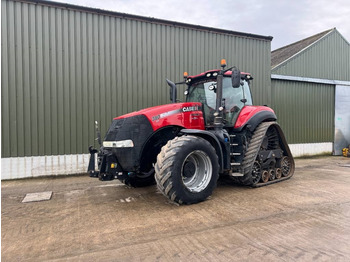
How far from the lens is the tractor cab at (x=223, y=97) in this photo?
578cm

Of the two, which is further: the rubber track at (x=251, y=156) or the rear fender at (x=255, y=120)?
the rear fender at (x=255, y=120)

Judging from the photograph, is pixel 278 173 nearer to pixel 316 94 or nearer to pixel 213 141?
pixel 213 141

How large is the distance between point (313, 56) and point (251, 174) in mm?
9421

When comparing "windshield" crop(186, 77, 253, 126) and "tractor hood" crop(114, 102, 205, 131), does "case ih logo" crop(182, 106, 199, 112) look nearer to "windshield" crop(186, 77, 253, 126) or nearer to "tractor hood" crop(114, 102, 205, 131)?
"tractor hood" crop(114, 102, 205, 131)

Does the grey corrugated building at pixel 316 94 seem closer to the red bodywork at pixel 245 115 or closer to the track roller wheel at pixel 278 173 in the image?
the track roller wheel at pixel 278 173

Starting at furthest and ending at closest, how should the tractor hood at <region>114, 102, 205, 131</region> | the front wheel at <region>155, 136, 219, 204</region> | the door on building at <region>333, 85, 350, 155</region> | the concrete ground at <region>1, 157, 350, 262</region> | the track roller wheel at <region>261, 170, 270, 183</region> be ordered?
1. the door on building at <region>333, 85, 350, 155</region>
2. the track roller wheel at <region>261, 170, 270, 183</region>
3. the tractor hood at <region>114, 102, 205, 131</region>
4. the front wheel at <region>155, 136, 219, 204</region>
5. the concrete ground at <region>1, 157, 350, 262</region>

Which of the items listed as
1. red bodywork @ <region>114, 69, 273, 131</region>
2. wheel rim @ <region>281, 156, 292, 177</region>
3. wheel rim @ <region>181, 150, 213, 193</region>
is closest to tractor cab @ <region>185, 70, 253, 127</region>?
red bodywork @ <region>114, 69, 273, 131</region>

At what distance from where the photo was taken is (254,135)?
19.8 ft

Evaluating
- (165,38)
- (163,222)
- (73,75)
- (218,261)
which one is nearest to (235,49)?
(165,38)

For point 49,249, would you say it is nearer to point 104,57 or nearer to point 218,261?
point 218,261

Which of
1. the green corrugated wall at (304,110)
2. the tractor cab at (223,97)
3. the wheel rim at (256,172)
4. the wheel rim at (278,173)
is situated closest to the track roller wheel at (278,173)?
the wheel rim at (278,173)

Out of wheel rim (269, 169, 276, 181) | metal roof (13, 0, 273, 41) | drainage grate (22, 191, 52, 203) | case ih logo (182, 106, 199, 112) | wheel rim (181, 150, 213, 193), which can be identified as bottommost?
drainage grate (22, 191, 52, 203)

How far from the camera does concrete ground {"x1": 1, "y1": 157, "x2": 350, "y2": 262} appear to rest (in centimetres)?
297

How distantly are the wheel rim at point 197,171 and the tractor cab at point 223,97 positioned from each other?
1.12m
